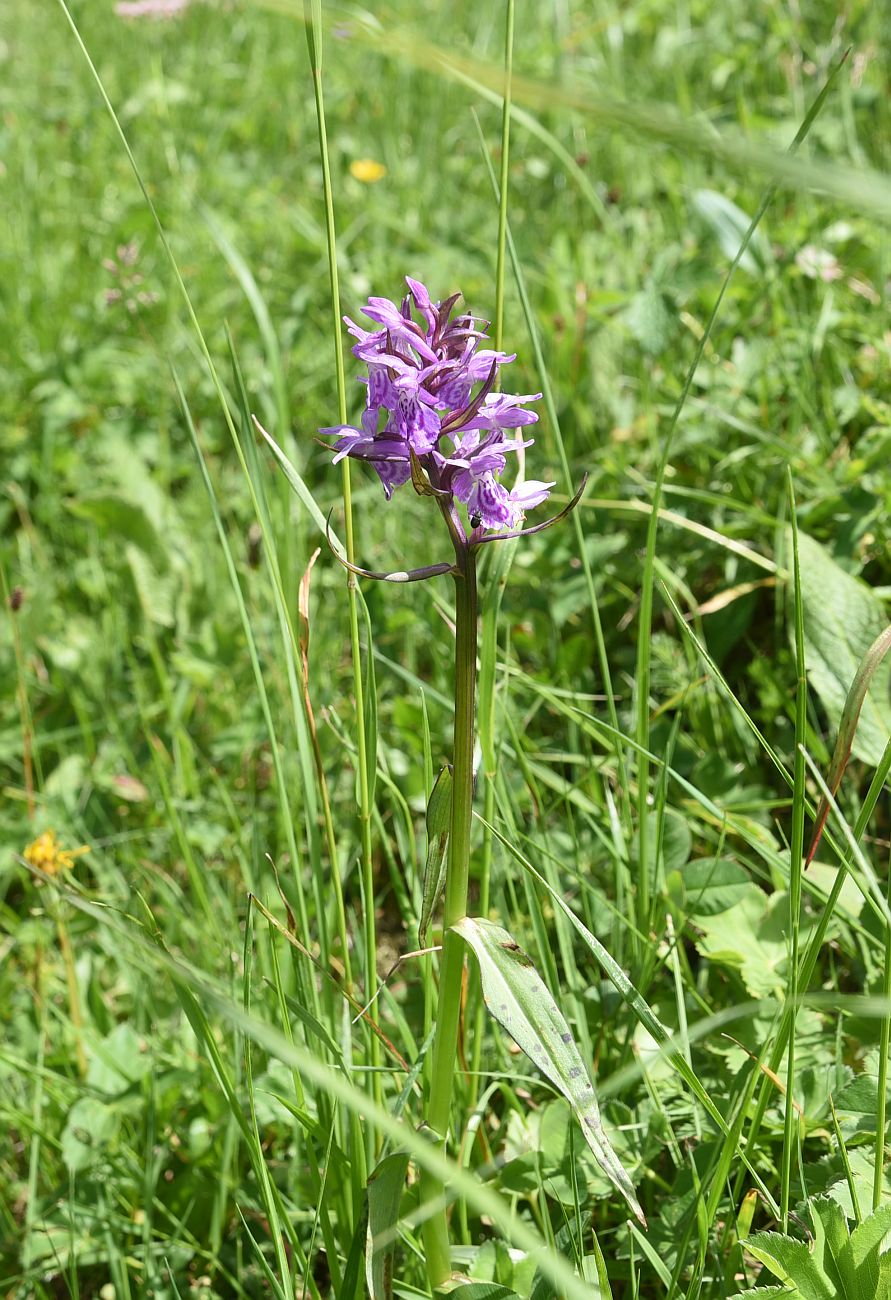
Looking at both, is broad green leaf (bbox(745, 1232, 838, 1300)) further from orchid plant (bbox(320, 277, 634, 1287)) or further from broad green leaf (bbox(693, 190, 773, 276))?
broad green leaf (bbox(693, 190, 773, 276))

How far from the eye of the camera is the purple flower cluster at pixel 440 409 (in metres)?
0.94

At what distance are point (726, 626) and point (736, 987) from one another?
737mm

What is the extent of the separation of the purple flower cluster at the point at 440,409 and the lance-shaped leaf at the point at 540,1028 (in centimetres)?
36

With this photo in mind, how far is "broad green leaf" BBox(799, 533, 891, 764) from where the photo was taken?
1.57 meters

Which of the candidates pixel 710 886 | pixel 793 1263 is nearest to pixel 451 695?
pixel 710 886

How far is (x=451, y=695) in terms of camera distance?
191 cm

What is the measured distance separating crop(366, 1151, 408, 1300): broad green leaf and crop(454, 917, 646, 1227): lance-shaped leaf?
0.18 metres

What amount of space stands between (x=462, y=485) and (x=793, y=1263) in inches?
28.4

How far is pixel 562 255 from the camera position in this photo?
299 centimetres

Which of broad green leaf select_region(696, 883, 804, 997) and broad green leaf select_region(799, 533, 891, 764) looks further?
broad green leaf select_region(799, 533, 891, 764)

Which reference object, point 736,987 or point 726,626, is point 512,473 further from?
point 736,987

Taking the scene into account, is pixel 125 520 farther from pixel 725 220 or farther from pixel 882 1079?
pixel 882 1079

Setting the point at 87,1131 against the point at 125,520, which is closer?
the point at 87,1131

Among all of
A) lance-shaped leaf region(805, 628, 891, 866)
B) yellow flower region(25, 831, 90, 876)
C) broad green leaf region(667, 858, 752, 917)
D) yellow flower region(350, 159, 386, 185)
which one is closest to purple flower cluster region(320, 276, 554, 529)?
lance-shaped leaf region(805, 628, 891, 866)
